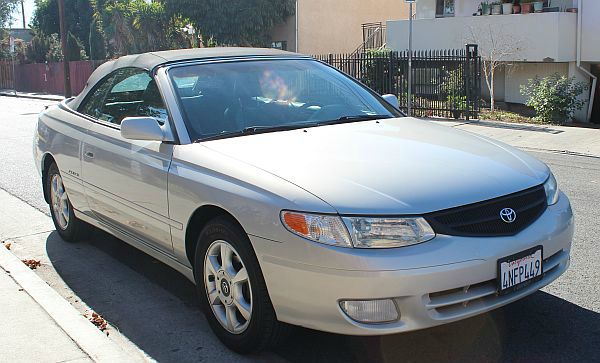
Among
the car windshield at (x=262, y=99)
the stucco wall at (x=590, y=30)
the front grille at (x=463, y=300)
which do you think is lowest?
the front grille at (x=463, y=300)

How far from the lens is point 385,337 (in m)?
3.88

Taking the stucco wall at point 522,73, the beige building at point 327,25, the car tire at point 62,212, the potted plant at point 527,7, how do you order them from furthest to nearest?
the beige building at point 327,25, the stucco wall at point 522,73, the potted plant at point 527,7, the car tire at point 62,212

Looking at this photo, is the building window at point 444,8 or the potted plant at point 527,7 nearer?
the potted plant at point 527,7

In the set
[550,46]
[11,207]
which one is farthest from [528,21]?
[11,207]

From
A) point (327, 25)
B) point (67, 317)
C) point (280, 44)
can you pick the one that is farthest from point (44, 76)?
point (67, 317)

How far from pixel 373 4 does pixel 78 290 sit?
29.0m

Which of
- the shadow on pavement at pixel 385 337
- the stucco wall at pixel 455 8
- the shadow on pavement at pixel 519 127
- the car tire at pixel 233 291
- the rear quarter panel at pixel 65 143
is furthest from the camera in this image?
the stucco wall at pixel 455 8

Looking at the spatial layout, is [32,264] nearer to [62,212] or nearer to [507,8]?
[62,212]

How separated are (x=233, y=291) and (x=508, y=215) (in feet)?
4.95

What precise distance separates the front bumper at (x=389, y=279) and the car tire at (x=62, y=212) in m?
3.06

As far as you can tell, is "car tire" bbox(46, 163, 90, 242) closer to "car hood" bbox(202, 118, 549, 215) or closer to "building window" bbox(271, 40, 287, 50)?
"car hood" bbox(202, 118, 549, 215)

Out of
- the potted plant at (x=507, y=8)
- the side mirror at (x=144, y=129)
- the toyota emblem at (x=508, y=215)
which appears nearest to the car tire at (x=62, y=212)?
the side mirror at (x=144, y=129)

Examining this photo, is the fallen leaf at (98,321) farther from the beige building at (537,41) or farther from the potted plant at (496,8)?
the potted plant at (496,8)

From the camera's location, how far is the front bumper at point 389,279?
3.12m
